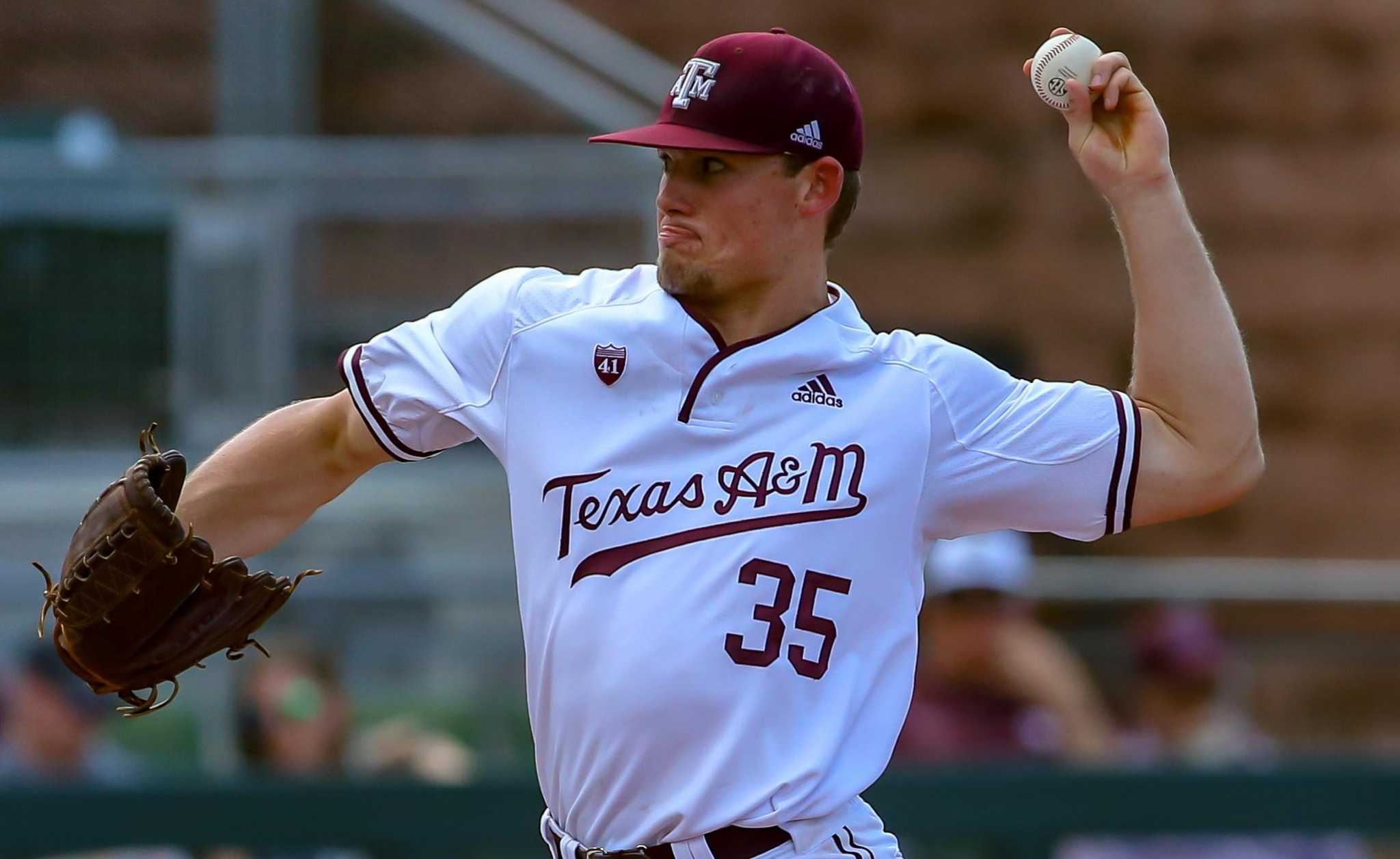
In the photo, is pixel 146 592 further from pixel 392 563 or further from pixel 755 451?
pixel 392 563

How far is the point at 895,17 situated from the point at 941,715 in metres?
3.52

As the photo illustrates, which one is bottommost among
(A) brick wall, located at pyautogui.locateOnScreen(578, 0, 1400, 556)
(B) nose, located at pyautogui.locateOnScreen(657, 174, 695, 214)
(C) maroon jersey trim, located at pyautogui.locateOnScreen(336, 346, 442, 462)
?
(A) brick wall, located at pyautogui.locateOnScreen(578, 0, 1400, 556)

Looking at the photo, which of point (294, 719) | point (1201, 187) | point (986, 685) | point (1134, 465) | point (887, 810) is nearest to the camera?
point (1134, 465)

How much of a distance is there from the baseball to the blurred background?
252 centimetres

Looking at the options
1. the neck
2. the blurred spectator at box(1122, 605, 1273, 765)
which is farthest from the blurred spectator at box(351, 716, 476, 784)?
the neck

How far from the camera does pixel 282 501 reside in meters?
3.10

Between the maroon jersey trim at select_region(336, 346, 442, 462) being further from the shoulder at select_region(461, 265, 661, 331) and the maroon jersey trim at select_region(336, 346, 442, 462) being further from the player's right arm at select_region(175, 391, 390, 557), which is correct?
the shoulder at select_region(461, 265, 661, 331)

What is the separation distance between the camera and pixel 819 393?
2930 mm

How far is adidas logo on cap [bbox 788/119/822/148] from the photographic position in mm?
2922

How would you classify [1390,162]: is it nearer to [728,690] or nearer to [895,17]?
[895,17]

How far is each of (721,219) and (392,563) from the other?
3.21 meters

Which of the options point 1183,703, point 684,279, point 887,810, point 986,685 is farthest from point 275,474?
point 1183,703

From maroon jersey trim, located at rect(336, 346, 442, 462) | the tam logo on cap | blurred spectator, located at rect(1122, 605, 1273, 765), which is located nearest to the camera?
the tam logo on cap

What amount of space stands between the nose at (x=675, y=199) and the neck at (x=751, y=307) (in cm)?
13
